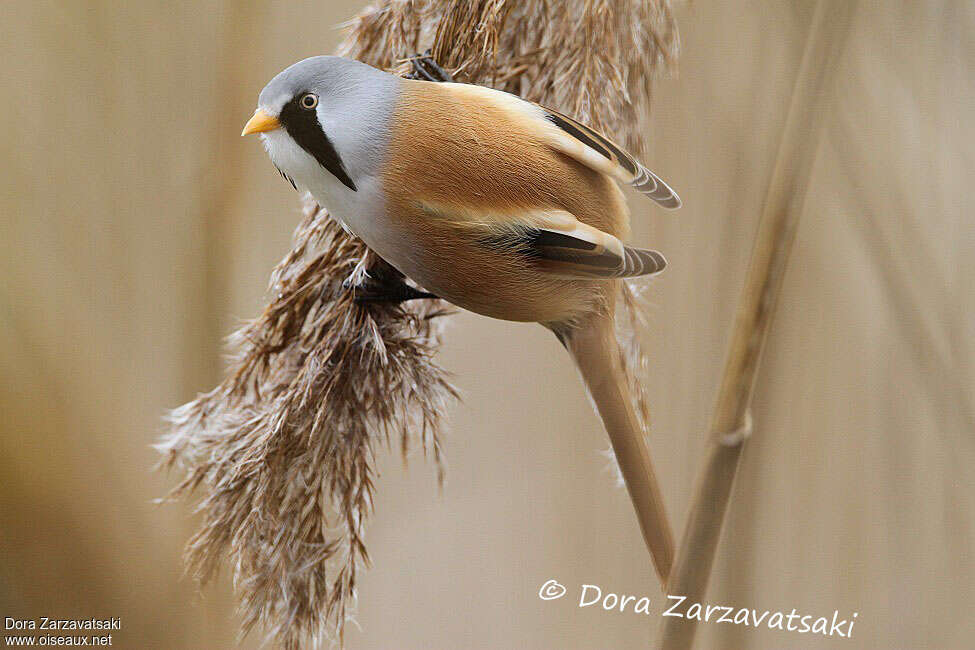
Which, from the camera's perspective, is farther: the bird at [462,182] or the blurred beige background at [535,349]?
the blurred beige background at [535,349]

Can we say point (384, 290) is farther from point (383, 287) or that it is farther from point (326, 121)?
point (326, 121)

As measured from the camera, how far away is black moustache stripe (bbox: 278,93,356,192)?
0.54 metres

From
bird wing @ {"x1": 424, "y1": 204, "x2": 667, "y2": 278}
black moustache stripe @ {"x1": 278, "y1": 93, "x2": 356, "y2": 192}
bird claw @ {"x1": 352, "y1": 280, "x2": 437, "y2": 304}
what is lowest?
bird claw @ {"x1": 352, "y1": 280, "x2": 437, "y2": 304}

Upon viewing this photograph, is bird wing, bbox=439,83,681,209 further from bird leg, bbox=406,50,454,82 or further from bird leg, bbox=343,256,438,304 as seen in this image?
bird leg, bbox=343,256,438,304

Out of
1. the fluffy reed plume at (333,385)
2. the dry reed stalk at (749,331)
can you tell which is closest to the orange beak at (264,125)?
the fluffy reed plume at (333,385)

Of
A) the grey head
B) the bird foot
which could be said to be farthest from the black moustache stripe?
the bird foot

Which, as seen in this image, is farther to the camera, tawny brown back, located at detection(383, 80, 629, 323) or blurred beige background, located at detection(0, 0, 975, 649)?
blurred beige background, located at detection(0, 0, 975, 649)

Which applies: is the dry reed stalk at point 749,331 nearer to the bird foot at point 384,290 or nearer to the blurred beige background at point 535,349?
the blurred beige background at point 535,349

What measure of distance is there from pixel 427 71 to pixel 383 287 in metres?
0.20

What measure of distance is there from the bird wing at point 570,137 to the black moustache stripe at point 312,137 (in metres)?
0.13

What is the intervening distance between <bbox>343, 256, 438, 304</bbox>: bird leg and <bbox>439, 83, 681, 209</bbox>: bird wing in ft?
0.57

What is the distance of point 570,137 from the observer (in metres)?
0.60

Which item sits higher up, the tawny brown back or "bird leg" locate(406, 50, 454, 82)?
"bird leg" locate(406, 50, 454, 82)

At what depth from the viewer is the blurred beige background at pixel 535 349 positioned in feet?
2.13
